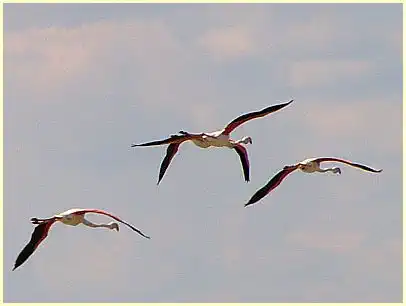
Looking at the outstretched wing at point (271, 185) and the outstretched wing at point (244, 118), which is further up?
the outstretched wing at point (244, 118)

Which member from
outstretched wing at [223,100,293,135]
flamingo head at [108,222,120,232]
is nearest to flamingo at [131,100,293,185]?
outstretched wing at [223,100,293,135]

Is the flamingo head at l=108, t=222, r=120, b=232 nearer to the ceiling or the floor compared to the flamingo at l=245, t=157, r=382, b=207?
nearer to the floor

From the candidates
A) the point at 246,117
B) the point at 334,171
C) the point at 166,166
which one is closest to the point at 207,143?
the point at 246,117

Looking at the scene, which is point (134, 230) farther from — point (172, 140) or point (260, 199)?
point (260, 199)

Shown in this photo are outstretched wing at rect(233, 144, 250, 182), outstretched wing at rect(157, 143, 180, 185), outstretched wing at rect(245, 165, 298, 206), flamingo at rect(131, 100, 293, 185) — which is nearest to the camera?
flamingo at rect(131, 100, 293, 185)

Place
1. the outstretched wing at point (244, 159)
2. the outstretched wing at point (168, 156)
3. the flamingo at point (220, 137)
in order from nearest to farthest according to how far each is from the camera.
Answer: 1. the flamingo at point (220, 137)
2. the outstretched wing at point (244, 159)
3. the outstretched wing at point (168, 156)

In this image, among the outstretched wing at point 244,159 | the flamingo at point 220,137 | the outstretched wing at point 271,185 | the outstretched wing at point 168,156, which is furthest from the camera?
the outstretched wing at point 168,156

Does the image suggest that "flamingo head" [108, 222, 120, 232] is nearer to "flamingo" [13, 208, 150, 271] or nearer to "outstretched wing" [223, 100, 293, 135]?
"flamingo" [13, 208, 150, 271]

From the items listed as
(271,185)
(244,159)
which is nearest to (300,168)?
(271,185)

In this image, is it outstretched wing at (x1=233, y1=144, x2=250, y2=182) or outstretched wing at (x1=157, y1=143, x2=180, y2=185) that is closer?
outstretched wing at (x1=233, y1=144, x2=250, y2=182)

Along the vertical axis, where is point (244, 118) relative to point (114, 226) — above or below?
above

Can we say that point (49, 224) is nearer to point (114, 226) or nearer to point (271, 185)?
point (114, 226)

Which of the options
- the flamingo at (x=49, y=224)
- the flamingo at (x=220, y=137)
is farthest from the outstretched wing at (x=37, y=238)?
the flamingo at (x=220, y=137)

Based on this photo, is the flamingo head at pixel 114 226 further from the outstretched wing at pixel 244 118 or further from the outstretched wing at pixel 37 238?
the outstretched wing at pixel 244 118
